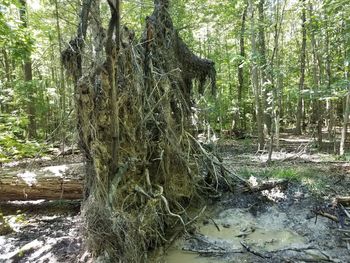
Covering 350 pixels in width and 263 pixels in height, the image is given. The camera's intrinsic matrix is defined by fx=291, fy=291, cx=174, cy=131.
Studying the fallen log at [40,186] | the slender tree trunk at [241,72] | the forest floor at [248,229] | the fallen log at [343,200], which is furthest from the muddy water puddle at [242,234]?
the slender tree trunk at [241,72]

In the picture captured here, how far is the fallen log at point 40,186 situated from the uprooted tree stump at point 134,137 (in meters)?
1.64

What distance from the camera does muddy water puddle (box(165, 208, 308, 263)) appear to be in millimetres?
4242

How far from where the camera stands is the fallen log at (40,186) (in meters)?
5.55

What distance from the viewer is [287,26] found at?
57.0 feet

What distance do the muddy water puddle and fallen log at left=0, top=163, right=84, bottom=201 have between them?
2378 millimetres

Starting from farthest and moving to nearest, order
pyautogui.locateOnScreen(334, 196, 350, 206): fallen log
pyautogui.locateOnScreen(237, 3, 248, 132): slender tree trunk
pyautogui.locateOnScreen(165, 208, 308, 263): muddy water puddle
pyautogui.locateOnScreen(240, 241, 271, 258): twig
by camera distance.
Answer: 1. pyautogui.locateOnScreen(237, 3, 248, 132): slender tree trunk
2. pyautogui.locateOnScreen(334, 196, 350, 206): fallen log
3. pyautogui.locateOnScreen(165, 208, 308, 263): muddy water puddle
4. pyautogui.locateOnScreen(240, 241, 271, 258): twig

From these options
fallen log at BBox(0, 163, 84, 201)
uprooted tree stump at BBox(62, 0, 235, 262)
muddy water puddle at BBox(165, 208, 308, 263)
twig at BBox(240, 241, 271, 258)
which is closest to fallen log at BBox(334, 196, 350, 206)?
muddy water puddle at BBox(165, 208, 308, 263)

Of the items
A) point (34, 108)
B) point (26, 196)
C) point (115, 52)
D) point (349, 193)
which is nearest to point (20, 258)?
point (26, 196)

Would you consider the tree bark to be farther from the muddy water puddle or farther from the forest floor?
the muddy water puddle

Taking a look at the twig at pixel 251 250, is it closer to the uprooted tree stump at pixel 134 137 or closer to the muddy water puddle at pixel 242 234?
the muddy water puddle at pixel 242 234

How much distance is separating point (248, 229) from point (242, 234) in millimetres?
185

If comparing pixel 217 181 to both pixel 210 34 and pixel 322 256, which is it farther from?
pixel 210 34

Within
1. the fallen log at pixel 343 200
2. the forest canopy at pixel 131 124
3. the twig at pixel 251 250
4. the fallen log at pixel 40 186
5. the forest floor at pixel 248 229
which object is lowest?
the twig at pixel 251 250

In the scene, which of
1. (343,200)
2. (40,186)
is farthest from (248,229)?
(40,186)
